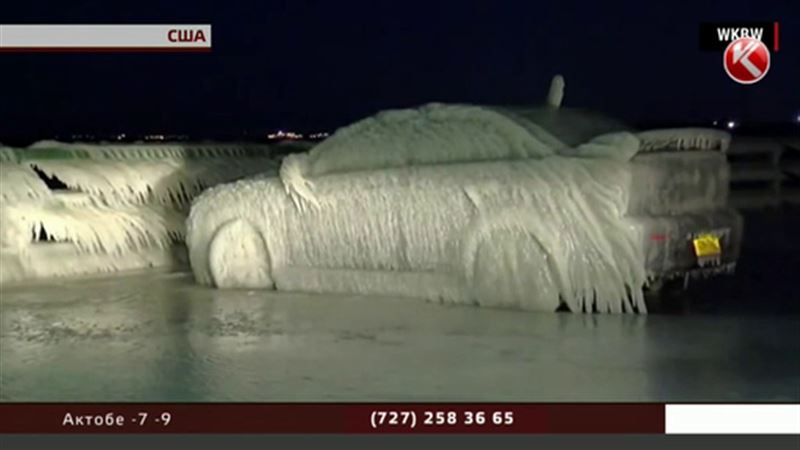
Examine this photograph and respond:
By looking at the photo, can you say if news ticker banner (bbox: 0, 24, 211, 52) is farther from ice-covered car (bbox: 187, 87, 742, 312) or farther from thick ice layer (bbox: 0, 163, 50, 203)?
thick ice layer (bbox: 0, 163, 50, 203)

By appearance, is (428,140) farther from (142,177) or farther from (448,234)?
(142,177)

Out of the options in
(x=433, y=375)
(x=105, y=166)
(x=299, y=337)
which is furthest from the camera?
(x=105, y=166)

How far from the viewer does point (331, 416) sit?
1.36 meters

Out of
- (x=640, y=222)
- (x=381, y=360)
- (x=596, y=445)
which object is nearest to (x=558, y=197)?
(x=640, y=222)

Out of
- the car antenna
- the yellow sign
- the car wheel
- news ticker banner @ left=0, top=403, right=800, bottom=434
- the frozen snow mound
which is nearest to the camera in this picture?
news ticker banner @ left=0, top=403, right=800, bottom=434

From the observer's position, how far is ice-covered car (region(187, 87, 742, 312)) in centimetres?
178

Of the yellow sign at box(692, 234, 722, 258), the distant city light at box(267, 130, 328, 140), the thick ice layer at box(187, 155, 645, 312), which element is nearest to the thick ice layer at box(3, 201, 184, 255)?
the thick ice layer at box(187, 155, 645, 312)

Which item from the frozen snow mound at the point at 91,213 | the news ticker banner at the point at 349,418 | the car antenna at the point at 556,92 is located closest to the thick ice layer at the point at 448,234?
the frozen snow mound at the point at 91,213

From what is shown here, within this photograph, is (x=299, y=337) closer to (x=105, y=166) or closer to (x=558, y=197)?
(x=558, y=197)

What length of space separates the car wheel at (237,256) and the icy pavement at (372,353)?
12 centimetres

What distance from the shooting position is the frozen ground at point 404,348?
1419 millimetres

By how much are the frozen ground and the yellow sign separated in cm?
5

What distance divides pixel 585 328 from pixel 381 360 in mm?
345

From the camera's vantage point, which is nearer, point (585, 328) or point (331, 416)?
point (331, 416)
